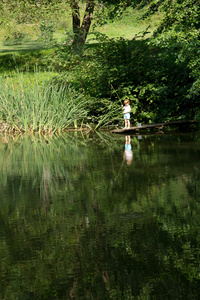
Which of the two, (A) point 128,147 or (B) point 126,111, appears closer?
(A) point 128,147

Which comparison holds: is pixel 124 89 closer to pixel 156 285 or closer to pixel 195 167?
pixel 195 167

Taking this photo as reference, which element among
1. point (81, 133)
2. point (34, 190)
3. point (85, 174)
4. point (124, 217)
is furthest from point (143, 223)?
point (81, 133)

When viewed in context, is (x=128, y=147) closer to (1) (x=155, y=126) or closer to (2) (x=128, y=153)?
(2) (x=128, y=153)

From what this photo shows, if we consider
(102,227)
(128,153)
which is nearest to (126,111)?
(128,153)

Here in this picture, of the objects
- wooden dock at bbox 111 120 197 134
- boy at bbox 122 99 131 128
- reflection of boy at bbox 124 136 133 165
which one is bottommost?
reflection of boy at bbox 124 136 133 165

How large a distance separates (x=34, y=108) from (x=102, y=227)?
11897mm

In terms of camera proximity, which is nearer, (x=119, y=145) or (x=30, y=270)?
(x=30, y=270)

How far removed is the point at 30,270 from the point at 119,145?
9468 mm

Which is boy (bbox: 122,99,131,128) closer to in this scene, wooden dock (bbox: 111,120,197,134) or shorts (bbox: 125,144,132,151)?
wooden dock (bbox: 111,120,197,134)

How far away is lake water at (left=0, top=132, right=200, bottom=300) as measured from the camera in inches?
164

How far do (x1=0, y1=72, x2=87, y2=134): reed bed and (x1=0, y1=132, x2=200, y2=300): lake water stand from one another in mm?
5760

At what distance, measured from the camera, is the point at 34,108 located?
1728cm

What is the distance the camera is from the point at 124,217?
243 inches

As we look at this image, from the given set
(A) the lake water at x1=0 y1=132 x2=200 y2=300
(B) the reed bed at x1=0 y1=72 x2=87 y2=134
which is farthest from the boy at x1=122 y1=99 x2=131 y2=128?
(A) the lake water at x1=0 y1=132 x2=200 y2=300
